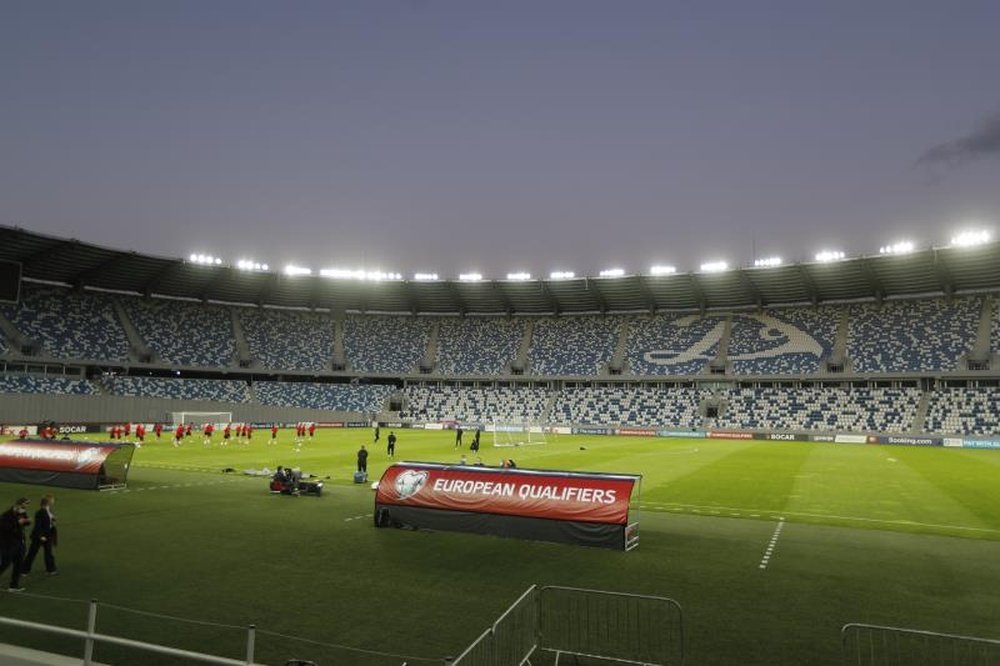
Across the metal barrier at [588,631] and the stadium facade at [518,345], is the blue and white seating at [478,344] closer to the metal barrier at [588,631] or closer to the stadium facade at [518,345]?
the stadium facade at [518,345]

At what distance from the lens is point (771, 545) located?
1728 cm

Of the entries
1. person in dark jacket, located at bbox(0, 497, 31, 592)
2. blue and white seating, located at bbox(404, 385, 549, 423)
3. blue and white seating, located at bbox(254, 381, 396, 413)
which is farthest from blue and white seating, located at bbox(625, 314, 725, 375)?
person in dark jacket, located at bbox(0, 497, 31, 592)

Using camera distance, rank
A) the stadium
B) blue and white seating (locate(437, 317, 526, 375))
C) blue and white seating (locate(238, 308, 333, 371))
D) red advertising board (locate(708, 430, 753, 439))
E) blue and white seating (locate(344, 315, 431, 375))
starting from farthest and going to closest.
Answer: blue and white seating (locate(344, 315, 431, 375))
blue and white seating (locate(437, 317, 526, 375))
blue and white seating (locate(238, 308, 333, 371))
red advertising board (locate(708, 430, 753, 439))
the stadium

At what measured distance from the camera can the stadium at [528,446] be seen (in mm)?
10828

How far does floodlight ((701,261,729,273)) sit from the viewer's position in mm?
77500

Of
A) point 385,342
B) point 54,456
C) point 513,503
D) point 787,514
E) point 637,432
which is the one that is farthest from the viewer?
point 385,342

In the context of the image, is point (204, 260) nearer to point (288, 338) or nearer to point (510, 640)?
point (288, 338)

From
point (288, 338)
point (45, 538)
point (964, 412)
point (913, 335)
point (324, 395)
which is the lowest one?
point (45, 538)

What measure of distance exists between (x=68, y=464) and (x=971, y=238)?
75.0 m

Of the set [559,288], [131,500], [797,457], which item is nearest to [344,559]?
[131,500]

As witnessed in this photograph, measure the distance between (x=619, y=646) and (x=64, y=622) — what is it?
8.80 metres

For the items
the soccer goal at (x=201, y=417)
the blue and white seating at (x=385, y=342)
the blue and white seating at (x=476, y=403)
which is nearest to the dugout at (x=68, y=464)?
the soccer goal at (x=201, y=417)

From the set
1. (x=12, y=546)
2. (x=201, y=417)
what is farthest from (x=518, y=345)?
(x=12, y=546)

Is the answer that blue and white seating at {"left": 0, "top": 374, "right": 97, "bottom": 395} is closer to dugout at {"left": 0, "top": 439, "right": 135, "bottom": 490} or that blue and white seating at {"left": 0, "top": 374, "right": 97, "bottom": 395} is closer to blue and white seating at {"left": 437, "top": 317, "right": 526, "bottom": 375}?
dugout at {"left": 0, "top": 439, "right": 135, "bottom": 490}
